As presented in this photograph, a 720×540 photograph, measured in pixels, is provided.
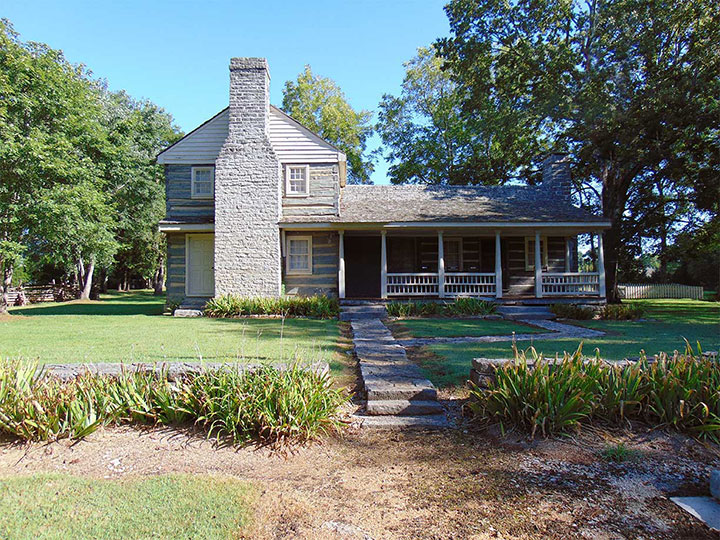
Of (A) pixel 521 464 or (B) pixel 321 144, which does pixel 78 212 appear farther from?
(A) pixel 521 464

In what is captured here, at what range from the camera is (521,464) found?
3.42 m

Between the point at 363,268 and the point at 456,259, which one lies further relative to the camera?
the point at 456,259

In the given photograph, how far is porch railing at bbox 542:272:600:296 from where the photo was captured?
16.0 m

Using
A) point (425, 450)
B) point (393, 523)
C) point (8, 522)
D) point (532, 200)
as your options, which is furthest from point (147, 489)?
point (532, 200)

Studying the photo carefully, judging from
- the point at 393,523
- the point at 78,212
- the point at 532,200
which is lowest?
the point at 393,523

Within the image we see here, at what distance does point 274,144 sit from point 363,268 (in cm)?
606

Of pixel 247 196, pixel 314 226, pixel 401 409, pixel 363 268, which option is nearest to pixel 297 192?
pixel 314 226

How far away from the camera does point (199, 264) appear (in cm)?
1622

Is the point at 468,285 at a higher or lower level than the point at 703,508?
higher

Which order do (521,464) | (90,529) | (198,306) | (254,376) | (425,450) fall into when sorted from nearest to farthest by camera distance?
(90,529) < (521,464) < (425,450) < (254,376) < (198,306)

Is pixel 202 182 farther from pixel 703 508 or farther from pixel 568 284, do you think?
pixel 703 508

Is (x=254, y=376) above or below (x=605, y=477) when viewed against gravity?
above

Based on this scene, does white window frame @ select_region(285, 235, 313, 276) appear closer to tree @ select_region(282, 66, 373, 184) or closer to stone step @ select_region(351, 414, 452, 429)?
stone step @ select_region(351, 414, 452, 429)

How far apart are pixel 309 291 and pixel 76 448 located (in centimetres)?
1255
